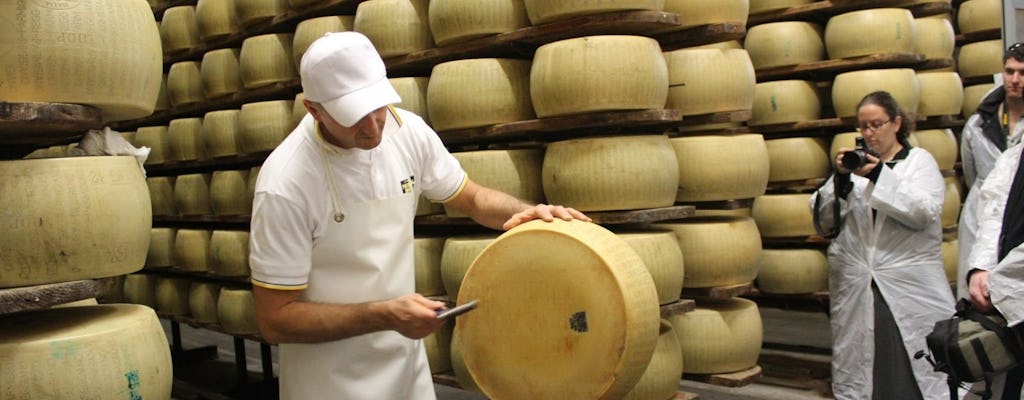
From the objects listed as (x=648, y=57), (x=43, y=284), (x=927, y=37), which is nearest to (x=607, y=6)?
(x=648, y=57)

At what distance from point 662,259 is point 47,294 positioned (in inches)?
74.5

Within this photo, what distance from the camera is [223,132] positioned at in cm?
441

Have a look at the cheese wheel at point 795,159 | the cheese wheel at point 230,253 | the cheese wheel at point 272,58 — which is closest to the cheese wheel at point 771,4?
the cheese wheel at point 795,159

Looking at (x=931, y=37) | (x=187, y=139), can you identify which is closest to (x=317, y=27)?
(x=187, y=139)

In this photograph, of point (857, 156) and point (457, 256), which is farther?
point (457, 256)

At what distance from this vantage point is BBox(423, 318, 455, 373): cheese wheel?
3.47 meters

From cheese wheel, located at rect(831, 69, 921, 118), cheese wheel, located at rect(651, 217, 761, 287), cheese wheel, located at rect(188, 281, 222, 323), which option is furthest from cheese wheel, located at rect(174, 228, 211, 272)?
cheese wheel, located at rect(831, 69, 921, 118)

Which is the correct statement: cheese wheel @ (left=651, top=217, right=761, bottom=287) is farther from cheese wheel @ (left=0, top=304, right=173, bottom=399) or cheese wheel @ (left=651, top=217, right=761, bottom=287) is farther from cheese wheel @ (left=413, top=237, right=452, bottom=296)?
cheese wheel @ (left=0, top=304, right=173, bottom=399)

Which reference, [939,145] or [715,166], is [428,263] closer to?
[715,166]

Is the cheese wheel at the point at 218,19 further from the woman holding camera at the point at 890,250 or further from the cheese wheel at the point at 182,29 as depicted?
the woman holding camera at the point at 890,250

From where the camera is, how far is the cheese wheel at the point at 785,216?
14.2ft

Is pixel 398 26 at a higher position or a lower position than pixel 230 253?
higher

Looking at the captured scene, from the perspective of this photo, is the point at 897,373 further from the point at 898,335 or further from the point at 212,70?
the point at 212,70

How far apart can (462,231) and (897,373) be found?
1.78 m
